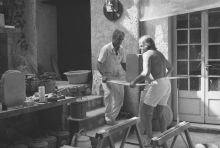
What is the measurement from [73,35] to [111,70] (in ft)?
12.5

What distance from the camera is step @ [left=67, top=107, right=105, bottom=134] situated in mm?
6754

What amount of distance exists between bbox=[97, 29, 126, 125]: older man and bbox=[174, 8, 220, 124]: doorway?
1.74m

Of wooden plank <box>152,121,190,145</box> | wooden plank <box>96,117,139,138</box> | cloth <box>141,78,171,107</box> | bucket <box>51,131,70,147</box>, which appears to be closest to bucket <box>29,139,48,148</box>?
bucket <box>51,131,70,147</box>

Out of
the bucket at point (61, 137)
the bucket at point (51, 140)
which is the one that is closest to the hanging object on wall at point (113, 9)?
the bucket at point (61, 137)

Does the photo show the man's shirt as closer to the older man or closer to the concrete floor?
the older man

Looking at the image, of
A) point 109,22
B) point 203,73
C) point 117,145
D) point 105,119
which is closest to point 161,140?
point 117,145

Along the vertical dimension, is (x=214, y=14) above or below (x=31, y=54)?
above

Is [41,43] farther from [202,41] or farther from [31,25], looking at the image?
[202,41]

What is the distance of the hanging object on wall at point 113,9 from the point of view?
26.6 ft

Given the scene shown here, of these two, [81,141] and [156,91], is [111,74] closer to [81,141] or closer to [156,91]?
[156,91]

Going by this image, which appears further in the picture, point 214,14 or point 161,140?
point 214,14

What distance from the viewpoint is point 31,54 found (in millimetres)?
9695

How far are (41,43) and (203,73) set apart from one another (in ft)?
16.2

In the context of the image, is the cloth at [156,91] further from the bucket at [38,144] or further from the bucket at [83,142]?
the bucket at [38,144]
